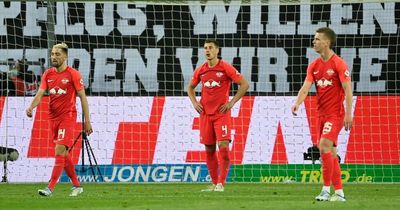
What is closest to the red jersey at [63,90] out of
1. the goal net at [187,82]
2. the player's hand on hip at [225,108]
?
the player's hand on hip at [225,108]

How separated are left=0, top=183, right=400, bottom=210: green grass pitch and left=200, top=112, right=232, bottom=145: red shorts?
0.85 metres

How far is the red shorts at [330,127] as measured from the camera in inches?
505

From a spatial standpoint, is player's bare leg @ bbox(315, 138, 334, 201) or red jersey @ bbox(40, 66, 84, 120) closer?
player's bare leg @ bbox(315, 138, 334, 201)

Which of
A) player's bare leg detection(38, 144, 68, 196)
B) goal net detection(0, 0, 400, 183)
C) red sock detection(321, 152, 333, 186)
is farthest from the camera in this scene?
goal net detection(0, 0, 400, 183)

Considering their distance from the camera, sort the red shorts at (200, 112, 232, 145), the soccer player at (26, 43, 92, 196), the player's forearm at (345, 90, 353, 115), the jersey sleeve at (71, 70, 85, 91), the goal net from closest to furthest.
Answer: the player's forearm at (345, 90, 353, 115), the soccer player at (26, 43, 92, 196), the jersey sleeve at (71, 70, 85, 91), the red shorts at (200, 112, 232, 145), the goal net

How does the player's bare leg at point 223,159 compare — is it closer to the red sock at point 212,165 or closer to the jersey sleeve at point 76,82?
the red sock at point 212,165

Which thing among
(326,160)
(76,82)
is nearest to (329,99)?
(326,160)

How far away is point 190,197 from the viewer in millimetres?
14023

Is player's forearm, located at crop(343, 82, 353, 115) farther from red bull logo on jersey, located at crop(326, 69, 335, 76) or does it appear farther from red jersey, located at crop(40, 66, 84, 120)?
red jersey, located at crop(40, 66, 84, 120)

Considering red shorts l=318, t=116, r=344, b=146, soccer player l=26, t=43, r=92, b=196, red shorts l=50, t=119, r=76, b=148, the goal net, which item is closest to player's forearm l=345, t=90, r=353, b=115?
red shorts l=318, t=116, r=344, b=146

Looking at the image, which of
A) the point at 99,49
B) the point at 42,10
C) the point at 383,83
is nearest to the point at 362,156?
the point at 383,83

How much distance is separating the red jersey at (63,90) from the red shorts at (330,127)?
3769 mm

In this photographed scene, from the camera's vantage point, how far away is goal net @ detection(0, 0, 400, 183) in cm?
2036

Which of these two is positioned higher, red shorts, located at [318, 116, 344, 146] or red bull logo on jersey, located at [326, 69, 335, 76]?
red bull logo on jersey, located at [326, 69, 335, 76]
